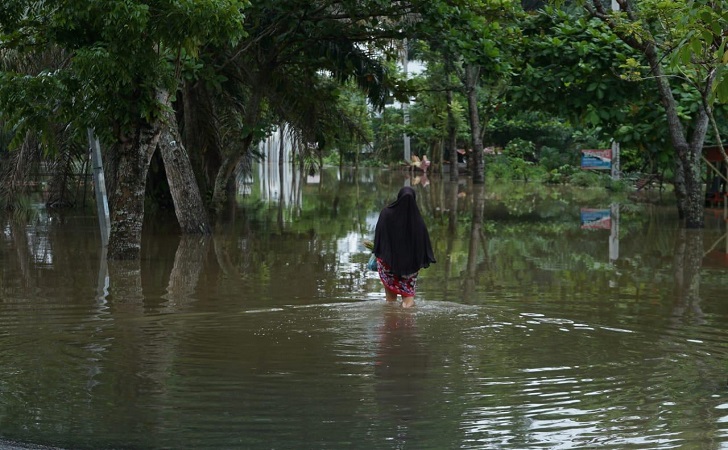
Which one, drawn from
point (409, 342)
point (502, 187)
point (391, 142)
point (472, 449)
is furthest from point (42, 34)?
point (391, 142)

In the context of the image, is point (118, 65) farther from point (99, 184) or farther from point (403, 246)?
point (403, 246)

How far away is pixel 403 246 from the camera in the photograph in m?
10.5

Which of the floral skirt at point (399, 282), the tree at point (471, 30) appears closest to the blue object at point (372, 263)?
the floral skirt at point (399, 282)

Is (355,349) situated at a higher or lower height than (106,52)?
lower

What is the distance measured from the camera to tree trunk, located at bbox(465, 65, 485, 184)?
3659 centimetres

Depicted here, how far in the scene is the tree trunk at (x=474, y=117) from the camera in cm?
3659

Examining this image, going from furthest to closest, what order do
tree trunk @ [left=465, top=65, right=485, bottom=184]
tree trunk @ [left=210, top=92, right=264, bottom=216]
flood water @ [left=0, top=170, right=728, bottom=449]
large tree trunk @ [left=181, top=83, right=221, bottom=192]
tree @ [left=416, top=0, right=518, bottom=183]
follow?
tree trunk @ [left=465, top=65, right=485, bottom=184]
large tree trunk @ [left=181, top=83, right=221, bottom=192]
tree trunk @ [left=210, top=92, right=264, bottom=216]
tree @ [left=416, top=0, right=518, bottom=183]
flood water @ [left=0, top=170, right=728, bottom=449]

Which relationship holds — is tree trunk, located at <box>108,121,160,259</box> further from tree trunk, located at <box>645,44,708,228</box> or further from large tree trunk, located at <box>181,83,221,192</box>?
tree trunk, located at <box>645,44,708,228</box>

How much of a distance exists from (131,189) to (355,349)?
22.7 ft

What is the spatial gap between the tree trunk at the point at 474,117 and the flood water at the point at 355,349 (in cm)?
2007

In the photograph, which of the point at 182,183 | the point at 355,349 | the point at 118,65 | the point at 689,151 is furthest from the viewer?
the point at 689,151

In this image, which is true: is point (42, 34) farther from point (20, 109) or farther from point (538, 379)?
point (538, 379)

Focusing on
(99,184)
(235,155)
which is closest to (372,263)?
(99,184)

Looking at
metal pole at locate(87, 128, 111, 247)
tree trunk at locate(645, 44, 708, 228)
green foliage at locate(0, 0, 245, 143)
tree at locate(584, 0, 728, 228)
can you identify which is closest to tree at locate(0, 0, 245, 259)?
green foliage at locate(0, 0, 245, 143)
